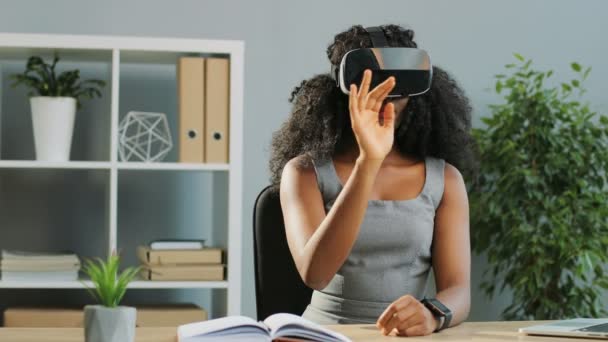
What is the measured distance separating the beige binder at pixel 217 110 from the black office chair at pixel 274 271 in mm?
886

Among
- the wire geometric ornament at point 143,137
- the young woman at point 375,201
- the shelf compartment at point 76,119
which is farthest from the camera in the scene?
the shelf compartment at point 76,119

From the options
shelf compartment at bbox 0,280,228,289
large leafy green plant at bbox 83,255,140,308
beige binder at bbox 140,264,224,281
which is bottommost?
shelf compartment at bbox 0,280,228,289

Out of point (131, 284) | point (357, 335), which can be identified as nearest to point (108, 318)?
point (357, 335)

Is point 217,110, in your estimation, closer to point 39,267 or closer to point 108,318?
point 39,267

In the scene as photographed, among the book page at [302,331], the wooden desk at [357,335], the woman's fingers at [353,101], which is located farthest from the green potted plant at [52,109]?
the book page at [302,331]

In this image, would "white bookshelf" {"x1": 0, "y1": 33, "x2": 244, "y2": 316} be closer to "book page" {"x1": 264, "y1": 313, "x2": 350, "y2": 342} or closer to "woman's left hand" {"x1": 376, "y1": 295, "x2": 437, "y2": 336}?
"woman's left hand" {"x1": 376, "y1": 295, "x2": 437, "y2": 336}

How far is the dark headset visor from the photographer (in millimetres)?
1526

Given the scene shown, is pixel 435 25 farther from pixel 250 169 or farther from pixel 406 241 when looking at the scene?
pixel 406 241

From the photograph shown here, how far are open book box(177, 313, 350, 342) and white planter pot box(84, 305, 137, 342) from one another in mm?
108

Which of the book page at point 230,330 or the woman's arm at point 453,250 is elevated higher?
the woman's arm at point 453,250

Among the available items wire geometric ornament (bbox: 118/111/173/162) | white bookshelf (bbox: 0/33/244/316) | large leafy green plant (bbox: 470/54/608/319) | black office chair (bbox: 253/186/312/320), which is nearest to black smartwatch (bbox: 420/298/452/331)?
black office chair (bbox: 253/186/312/320)

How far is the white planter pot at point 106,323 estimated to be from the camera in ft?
3.84

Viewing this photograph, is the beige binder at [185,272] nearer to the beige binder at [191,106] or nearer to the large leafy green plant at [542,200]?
the beige binder at [191,106]

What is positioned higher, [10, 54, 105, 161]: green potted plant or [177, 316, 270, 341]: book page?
[10, 54, 105, 161]: green potted plant
